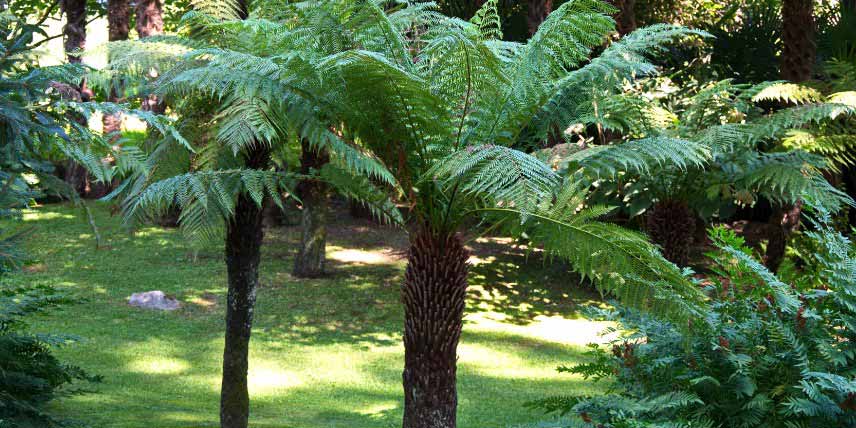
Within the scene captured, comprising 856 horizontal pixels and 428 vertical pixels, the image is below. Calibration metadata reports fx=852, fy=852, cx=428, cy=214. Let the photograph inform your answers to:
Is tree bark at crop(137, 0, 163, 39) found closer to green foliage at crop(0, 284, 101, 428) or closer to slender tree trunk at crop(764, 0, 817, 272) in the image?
green foliage at crop(0, 284, 101, 428)

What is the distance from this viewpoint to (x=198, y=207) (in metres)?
5.79

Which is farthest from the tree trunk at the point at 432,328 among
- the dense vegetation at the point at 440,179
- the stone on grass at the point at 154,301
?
the stone on grass at the point at 154,301

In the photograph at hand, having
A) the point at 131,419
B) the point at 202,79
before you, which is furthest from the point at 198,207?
the point at 131,419

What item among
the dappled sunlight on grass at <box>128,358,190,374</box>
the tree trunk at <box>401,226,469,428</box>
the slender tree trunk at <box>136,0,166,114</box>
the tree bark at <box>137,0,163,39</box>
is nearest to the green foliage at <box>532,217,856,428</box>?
the tree trunk at <box>401,226,469,428</box>

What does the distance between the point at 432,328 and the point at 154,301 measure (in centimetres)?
726

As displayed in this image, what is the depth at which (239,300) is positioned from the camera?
640cm

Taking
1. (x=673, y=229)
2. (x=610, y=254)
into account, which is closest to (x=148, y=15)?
(x=673, y=229)

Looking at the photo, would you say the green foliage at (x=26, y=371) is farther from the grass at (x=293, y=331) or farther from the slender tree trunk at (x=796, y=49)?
the slender tree trunk at (x=796, y=49)

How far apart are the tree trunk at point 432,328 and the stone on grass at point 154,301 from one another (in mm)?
6930

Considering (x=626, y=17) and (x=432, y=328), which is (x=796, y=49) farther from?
(x=432, y=328)

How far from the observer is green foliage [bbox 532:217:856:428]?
3.41 m

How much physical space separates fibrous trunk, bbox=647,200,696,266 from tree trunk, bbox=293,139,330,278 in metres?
5.11

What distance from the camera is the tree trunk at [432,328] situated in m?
5.46

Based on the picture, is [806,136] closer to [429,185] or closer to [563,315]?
[563,315]
